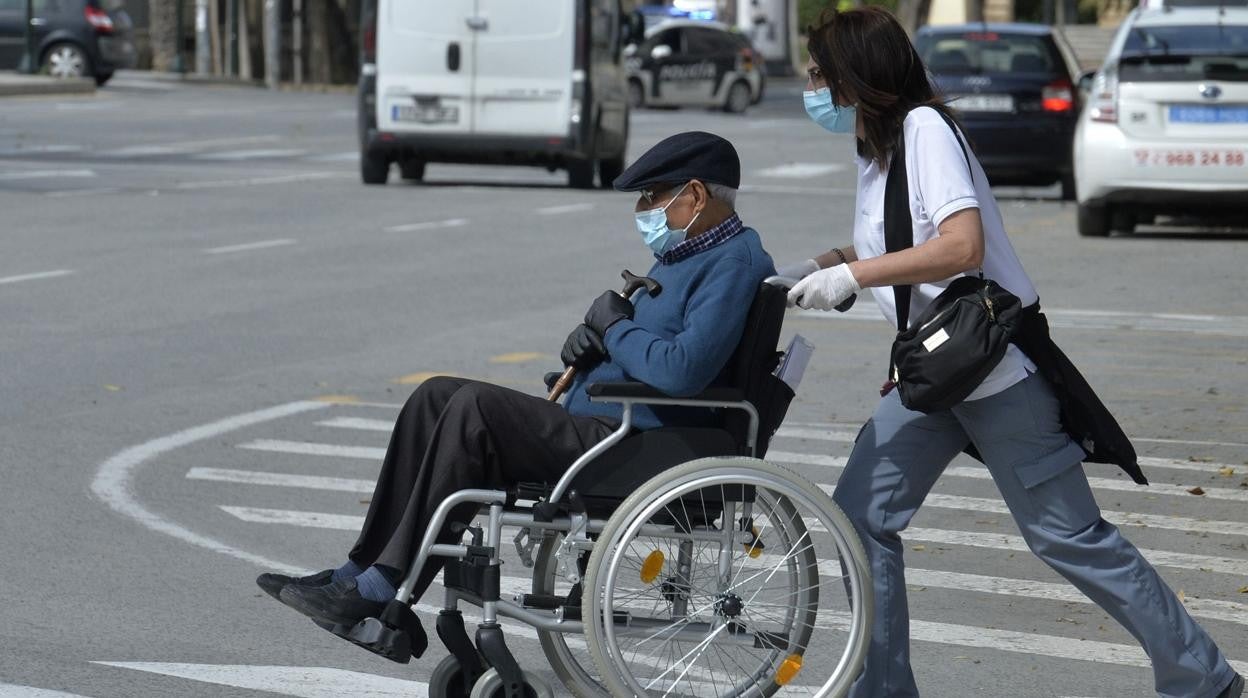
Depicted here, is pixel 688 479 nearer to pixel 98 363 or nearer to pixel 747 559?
pixel 747 559

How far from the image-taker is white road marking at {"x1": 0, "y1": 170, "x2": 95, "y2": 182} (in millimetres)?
21261

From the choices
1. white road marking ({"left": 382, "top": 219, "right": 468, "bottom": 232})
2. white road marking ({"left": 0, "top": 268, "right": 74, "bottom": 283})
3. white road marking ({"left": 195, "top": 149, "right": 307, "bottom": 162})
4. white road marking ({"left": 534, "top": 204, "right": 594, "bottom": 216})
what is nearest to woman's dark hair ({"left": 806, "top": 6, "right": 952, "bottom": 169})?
white road marking ({"left": 0, "top": 268, "right": 74, "bottom": 283})

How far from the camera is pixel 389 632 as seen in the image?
479 cm

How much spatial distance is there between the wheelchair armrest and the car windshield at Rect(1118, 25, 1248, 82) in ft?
40.5

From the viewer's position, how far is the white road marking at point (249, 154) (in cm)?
2562

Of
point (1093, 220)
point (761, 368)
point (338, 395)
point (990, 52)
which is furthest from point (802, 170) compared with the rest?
point (761, 368)

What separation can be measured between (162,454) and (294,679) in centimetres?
323

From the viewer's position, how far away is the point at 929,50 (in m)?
22.0

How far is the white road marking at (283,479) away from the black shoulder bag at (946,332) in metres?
3.46

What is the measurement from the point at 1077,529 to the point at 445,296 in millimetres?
8824

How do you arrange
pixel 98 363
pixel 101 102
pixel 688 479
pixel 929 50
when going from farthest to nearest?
pixel 101 102 < pixel 929 50 < pixel 98 363 < pixel 688 479

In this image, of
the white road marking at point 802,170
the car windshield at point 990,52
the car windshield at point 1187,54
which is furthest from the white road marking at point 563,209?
the car windshield at point 1187,54

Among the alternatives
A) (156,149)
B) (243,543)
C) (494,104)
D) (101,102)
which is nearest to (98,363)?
(243,543)

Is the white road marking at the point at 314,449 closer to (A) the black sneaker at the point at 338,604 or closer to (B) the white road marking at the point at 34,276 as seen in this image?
(A) the black sneaker at the point at 338,604
